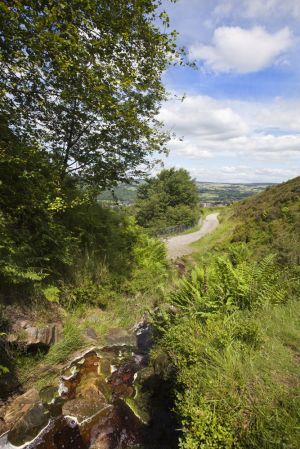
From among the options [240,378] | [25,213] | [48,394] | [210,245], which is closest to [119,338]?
[48,394]

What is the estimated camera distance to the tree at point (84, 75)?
173 inches

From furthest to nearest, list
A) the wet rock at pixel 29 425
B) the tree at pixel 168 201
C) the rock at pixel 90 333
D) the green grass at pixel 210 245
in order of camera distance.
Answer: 1. the tree at pixel 168 201
2. the green grass at pixel 210 245
3. the rock at pixel 90 333
4. the wet rock at pixel 29 425

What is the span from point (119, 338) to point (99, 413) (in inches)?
99.6

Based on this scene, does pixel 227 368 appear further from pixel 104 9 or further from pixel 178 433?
pixel 104 9

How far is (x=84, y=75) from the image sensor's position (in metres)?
5.07

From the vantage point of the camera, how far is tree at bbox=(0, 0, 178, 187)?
439cm

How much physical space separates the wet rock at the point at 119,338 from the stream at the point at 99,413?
43.0 inches

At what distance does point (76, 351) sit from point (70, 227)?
11.8 feet

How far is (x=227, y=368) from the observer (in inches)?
136

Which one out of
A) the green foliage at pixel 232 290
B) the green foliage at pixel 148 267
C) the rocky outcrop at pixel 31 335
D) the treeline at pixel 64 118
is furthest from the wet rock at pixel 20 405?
the green foliage at pixel 148 267

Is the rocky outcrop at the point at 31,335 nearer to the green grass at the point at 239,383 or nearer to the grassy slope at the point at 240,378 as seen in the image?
the grassy slope at the point at 240,378

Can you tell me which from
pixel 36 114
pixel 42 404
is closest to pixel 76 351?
pixel 42 404

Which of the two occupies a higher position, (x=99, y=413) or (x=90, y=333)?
(x=90, y=333)

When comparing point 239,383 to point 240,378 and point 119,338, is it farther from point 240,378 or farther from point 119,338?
point 119,338
